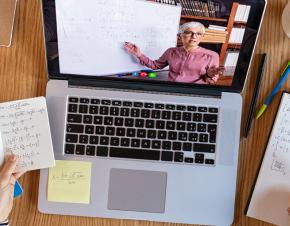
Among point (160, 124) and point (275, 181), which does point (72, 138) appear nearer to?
point (160, 124)

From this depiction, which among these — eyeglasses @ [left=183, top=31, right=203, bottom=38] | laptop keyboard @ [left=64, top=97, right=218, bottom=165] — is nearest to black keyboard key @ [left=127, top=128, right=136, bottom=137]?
laptop keyboard @ [left=64, top=97, right=218, bottom=165]

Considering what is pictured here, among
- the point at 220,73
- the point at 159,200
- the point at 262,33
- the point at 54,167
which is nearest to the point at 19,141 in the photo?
the point at 54,167

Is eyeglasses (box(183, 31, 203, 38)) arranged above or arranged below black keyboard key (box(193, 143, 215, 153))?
above

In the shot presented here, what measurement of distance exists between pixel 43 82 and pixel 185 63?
0.98 ft

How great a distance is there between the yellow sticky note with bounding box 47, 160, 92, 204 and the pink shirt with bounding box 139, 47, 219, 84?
24 cm

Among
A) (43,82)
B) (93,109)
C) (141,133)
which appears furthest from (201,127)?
(43,82)

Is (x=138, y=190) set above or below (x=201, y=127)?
below

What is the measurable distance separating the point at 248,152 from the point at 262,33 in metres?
0.26

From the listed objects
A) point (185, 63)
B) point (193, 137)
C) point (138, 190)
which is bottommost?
point (138, 190)

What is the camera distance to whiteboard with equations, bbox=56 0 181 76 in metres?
0.73

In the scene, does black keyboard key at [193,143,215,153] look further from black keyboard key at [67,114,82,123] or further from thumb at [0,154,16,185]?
thumb at [0,154,16,185]

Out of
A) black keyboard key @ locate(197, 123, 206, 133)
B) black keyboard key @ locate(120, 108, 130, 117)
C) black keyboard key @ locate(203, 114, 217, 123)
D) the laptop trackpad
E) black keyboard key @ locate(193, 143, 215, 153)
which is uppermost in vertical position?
black keyboard key @ locate(120, 108, 130, 117)

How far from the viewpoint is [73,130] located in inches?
31.2

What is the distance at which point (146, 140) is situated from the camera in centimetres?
80
